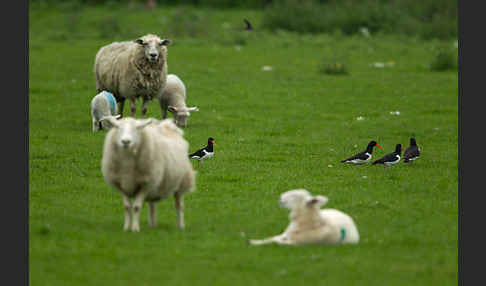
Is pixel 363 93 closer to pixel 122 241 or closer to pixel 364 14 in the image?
pixel 122 241

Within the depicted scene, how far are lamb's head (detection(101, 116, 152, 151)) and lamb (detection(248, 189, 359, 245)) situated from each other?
1807 mm

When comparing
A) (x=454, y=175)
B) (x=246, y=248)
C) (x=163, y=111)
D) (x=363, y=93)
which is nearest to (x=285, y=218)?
(x=246, y=248)

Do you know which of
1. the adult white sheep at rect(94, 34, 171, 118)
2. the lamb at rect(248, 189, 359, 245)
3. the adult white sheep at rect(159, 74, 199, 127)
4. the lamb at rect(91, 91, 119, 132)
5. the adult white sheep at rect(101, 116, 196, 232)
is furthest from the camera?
the adult white sheep at rect(159, 74, 199, 127)

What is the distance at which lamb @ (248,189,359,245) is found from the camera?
30.2ft

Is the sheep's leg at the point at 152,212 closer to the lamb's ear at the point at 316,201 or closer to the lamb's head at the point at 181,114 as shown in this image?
the lamb's ear at the point at 316,201

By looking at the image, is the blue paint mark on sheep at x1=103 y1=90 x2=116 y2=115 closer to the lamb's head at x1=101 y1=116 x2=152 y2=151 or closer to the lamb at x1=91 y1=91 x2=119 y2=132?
the lamb at x1=91 y1=91 x2=119 y2=132

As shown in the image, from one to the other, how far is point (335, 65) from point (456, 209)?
16691 millimetres

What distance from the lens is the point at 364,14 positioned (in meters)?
43.4

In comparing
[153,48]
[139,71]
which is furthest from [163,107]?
[153,48]

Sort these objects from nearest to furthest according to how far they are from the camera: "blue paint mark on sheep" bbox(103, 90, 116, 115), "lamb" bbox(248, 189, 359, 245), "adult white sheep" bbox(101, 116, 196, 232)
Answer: "lamb" bbox(248, 189, 359, 245) → "adult white sheep" bbox(101, 116, 196, 232) → "blue paint mark on sheep" bbox(103, 90, 116, 115)

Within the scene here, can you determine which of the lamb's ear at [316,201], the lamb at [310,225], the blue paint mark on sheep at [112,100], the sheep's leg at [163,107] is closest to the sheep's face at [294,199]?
the lamb at [310,225]

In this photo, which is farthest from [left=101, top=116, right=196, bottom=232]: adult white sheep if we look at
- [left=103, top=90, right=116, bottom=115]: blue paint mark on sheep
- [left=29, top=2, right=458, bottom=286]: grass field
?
[left=103, top=90, right=116, bottom=115]: blue paint mark on sheep

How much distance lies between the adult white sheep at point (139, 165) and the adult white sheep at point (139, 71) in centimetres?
812

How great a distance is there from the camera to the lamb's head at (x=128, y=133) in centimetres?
938
